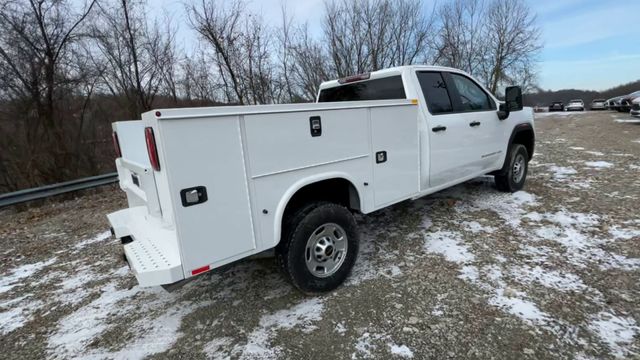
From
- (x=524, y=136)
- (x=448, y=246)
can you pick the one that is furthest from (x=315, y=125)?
(x=524, y=136)

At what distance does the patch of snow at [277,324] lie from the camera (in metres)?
2.32

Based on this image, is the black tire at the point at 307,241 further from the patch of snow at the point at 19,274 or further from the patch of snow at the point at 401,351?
the patch of snow at the point at 19,274

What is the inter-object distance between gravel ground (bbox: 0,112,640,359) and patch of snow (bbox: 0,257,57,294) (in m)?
0.02

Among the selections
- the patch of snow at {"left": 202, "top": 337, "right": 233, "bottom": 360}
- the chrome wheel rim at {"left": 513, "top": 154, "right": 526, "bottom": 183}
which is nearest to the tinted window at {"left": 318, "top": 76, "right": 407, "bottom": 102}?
the chrome wheel rim at {"left": 513, "top": 154, "right": 526, "bottom": 183}

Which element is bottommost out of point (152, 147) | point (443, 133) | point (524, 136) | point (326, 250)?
point (326, 250)

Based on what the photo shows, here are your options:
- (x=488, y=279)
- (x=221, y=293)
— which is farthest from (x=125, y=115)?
(x=488, y=279)

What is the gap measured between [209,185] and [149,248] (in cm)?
83

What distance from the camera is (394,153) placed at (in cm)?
332

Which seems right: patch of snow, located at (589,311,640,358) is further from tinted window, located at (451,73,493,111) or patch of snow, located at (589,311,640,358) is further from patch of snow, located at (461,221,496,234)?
tinted window, located at (451,73,493,111)

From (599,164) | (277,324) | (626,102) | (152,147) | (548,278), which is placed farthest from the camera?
(626,102)

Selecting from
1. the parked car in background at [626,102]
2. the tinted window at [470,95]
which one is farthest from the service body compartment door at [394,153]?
the parked car in background at [626,102]

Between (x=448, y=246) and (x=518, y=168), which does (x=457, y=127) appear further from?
(x=518, y=168)

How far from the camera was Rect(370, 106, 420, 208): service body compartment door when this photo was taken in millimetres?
3150

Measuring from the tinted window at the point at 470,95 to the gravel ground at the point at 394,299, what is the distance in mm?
1486
